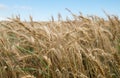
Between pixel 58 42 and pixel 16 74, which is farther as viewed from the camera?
pixel 58 42

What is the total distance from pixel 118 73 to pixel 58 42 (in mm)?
659

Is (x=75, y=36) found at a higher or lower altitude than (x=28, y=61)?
higher

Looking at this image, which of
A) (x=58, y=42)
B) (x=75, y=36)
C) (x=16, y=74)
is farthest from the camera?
(x=75, y=36)

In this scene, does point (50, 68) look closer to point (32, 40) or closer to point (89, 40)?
point (32, 40)

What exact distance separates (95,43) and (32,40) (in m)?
0.84

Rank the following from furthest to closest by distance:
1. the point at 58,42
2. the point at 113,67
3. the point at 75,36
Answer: the point at 75,36 < the point at 113,67 < the point at 58,42

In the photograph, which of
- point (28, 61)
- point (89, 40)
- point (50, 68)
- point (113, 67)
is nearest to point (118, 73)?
point (113, 67)

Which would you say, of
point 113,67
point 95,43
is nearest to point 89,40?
point 95,43

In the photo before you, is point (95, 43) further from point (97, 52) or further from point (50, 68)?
point (50, 68)

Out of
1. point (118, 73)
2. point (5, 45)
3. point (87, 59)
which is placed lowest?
point (118, 73)

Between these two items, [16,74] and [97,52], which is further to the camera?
[97,52]

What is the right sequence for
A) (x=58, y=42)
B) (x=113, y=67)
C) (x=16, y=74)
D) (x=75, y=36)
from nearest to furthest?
(x=16, y=74) → (x=58, y=42) → (x=113, y=67) → (x=75, y=36)

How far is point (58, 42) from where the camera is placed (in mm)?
2432

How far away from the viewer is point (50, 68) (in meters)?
2.28
